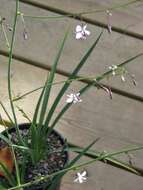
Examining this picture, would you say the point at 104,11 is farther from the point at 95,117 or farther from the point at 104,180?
the point at 104,180

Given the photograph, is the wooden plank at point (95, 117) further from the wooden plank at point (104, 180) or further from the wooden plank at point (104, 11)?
the wooden plank at point (104, 11)

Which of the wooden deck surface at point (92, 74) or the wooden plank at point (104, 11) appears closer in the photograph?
the wooden deck surface at point (92, 74)

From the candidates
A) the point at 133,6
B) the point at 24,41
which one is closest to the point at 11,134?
the point at 24,41

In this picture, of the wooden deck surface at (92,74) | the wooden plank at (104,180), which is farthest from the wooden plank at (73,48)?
the wooden plank at (104,180)

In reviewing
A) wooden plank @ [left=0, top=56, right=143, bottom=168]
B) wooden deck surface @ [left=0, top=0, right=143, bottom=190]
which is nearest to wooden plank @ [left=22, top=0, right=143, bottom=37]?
wooden deck surface @ [left=0, top=0, right=143, bottom=190]

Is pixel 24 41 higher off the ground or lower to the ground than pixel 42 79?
higher

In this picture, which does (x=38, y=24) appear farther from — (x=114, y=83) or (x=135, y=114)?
(x=135, y=114)

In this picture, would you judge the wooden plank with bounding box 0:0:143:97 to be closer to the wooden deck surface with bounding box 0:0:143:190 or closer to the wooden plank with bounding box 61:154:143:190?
the wooden deck surface with bounding box 0:0:143:190
